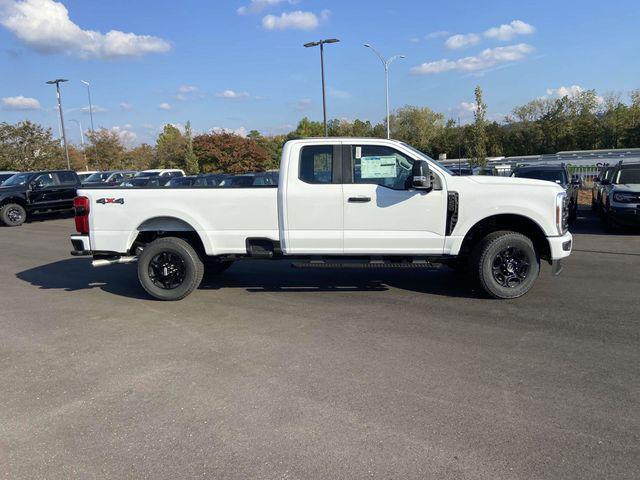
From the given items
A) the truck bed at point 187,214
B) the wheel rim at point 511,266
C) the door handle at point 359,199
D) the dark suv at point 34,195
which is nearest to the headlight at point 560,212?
the wheel rim at point 511,266

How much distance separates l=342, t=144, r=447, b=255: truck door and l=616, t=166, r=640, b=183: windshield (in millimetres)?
9853

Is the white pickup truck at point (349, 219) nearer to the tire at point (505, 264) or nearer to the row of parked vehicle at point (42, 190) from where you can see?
the tire at point (505, 264)

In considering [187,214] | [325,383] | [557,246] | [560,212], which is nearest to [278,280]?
[187,214]

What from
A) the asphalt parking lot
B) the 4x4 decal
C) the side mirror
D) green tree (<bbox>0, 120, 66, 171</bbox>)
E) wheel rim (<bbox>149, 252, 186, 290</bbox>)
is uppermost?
green tree (<bbox>0, 120, 66, 171</bbox>)

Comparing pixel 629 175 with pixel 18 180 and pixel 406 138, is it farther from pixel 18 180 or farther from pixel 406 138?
pixel 406 138

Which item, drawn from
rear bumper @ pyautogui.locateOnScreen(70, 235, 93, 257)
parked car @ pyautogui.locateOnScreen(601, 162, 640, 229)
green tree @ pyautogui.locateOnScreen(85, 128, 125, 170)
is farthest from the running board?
green tree @ pyautogui.locateOnScreen(85, 128, 125, 170)

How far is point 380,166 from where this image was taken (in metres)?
6.49

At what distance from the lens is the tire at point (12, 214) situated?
17953mm

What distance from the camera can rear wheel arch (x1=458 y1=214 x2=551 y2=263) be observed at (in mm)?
6562

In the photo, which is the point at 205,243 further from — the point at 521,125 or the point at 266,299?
the point at 521,125

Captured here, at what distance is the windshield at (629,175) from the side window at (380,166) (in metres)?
10.0

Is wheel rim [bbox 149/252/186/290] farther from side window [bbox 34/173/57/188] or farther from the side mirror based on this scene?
side window [bbox 34/173/57/188]

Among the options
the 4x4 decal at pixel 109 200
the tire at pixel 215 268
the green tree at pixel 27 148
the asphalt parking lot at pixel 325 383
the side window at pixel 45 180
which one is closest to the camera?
the asphalt parking lot at pixel 325 383

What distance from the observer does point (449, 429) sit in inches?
135
